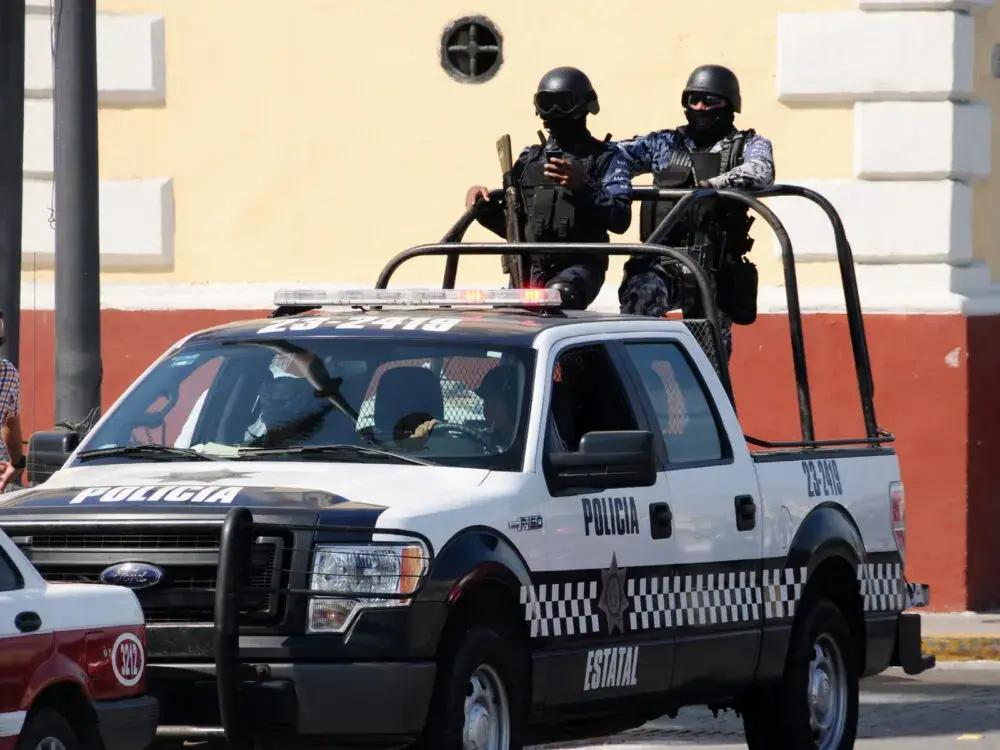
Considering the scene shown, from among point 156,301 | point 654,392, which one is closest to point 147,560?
point 654,392

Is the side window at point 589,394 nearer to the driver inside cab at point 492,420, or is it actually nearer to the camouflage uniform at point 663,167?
the driver inside cab at point 492,420

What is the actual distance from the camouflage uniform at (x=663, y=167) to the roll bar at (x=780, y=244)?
0.35 feet

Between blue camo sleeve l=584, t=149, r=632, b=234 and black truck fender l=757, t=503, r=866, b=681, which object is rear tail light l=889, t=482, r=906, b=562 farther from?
blue camo sleeve l=584, t=149, r=632, b=234

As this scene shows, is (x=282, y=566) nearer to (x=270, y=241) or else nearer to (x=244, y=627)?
(x=244, y=627)

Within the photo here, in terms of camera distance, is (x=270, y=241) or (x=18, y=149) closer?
(x=18, y=149)

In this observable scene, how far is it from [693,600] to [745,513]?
1.57 ft

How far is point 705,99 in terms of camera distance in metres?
11.4

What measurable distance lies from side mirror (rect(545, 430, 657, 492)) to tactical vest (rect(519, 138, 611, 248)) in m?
3.01

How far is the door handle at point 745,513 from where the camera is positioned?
8688 mm

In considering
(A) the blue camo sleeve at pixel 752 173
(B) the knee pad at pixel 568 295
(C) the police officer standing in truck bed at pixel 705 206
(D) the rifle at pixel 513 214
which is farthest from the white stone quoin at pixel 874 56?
(B) the knee pad at pixel 568 295

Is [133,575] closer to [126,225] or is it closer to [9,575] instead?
[9,575]

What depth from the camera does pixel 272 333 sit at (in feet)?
27.7

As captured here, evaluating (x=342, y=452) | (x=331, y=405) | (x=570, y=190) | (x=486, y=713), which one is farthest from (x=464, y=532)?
(x=570, y=190)

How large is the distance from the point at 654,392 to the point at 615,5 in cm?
780
